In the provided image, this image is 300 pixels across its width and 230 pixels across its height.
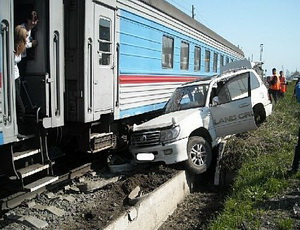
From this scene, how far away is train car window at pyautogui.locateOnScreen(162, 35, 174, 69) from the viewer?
389 inches

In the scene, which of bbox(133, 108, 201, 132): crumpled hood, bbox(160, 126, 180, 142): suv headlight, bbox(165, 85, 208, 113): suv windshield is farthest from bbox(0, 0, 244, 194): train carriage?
bbox(160, 126, 180, 142): suv headlight

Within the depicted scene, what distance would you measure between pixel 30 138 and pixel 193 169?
3197 millimetres

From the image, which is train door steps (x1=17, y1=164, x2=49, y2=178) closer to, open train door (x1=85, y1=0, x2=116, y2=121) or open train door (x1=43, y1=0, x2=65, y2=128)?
open train door (x1=43, y1=0, x2=65, y2=128)

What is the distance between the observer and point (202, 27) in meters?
13.7

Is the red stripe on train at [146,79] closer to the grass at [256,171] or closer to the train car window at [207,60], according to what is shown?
the grass at [256,171]

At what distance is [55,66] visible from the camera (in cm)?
557

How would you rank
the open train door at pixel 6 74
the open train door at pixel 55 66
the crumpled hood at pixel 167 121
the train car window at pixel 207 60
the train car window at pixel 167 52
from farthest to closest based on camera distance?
the train car window at pixel 207 60 → the train car window at pixel 167 52 → the crumpled hood at pixel 167 121 → the open train door at pixel 55 66 → the open train door at pixel 6 74

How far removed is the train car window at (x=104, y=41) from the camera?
6760 millimetres

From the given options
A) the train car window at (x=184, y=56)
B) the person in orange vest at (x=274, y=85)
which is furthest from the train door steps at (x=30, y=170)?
the person in orange vest at (x=274, y=85)

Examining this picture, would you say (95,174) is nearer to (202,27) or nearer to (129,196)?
(129,196)

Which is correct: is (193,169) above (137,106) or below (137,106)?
below

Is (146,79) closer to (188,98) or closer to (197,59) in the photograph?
(188,98)

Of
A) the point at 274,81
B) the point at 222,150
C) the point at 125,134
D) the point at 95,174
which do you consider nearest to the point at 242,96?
the point at 222,150

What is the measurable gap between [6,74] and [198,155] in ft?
13.3
